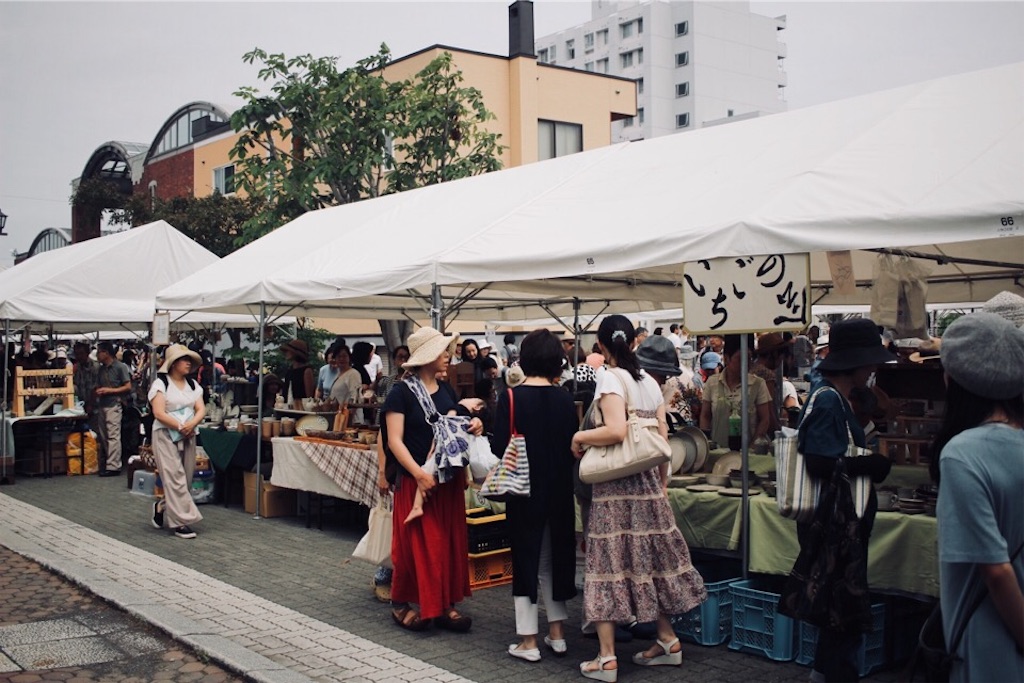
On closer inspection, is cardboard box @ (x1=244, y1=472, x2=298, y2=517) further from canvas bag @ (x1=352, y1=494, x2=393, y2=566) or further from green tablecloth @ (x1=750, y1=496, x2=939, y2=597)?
green tablecloth @ (x1=750, y1=496, x2=939, y2=597)

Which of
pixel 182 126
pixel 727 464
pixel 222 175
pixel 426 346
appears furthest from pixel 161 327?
pixel 182 126

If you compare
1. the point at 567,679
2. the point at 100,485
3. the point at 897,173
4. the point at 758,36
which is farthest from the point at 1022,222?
the point at 758,36

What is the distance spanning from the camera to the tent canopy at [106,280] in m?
14.2

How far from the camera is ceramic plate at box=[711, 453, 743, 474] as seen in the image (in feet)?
22.6

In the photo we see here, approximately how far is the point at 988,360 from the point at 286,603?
572 centimetres

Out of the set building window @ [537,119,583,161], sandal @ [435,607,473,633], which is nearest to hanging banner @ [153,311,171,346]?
sandal @ [435,607,473,633]

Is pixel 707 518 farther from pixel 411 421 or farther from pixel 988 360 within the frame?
pixel 988 360

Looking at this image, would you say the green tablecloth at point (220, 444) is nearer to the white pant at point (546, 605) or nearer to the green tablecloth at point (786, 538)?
the white pant at point (546, 605)

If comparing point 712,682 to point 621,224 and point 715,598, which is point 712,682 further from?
point 621,224

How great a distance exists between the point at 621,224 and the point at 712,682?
126 inches

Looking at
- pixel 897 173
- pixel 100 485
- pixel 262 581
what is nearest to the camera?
pixel 897 173

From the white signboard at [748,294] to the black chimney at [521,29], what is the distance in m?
24.3

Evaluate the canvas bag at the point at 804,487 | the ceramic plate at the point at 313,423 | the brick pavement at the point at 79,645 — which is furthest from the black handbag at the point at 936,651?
the ceramic plate at the point at 313,423

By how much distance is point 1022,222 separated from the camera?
493cm
